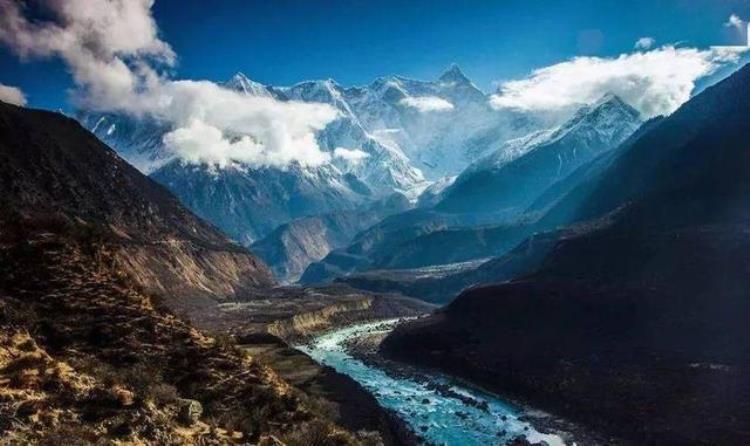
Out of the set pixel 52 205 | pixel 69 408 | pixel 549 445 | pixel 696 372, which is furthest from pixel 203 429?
pixel 52 205

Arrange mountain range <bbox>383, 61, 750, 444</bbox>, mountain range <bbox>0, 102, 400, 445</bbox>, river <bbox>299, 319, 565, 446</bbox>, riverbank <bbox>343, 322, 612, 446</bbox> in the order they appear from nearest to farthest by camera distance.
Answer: mountain range <bbox>0, 102, 400, 445</bbox> → riverbank <bbox>343, 322, 612, 446</bbox> → river <bbox>299, 319, 565, 446</bbox> → mountain range <bbox>383, 61, 750, 444</bbox>

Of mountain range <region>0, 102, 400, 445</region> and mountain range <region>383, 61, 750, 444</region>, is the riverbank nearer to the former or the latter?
mountain range <region>383, 61, 750, 444</region>

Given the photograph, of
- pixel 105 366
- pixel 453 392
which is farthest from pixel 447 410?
pixel 105 366

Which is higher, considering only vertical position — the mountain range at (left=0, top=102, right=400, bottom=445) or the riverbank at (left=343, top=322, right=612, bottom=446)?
the mountain range at (left=0, top=102, right=400, bottom=445)

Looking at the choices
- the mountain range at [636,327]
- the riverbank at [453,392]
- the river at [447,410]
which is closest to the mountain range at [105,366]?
the river at [447,410]

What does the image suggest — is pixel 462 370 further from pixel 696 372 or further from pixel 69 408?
pixel 69 408

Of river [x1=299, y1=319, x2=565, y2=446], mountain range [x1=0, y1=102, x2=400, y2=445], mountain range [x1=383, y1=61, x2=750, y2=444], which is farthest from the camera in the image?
mountain range [x1=383, y1=61, x2=750, y2=444]

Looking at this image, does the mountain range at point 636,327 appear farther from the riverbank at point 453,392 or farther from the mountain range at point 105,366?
the mountain range at point 105,366

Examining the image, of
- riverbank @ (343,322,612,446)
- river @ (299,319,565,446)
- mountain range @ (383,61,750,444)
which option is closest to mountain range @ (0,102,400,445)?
river @ (299,319,565,446)
